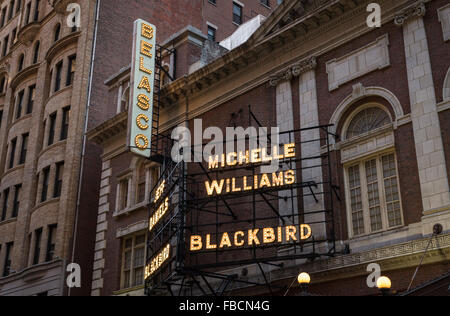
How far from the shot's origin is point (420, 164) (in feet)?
63.3

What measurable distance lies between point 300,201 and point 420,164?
200 inches

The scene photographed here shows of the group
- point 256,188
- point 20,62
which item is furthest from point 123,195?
point 20,62

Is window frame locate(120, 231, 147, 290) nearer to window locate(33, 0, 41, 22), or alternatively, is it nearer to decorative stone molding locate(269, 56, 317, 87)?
decorative stone molding locate(269, 56, 317, 87)

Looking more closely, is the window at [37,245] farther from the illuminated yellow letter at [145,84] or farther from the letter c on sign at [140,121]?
the illuminated yellow letter at [145,84]

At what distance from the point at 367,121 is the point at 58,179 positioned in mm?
20794

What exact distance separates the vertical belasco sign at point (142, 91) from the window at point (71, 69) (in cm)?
957

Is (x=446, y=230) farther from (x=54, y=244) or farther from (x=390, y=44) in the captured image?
(x=54, y=244)

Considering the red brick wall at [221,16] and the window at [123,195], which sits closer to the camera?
the window at [123,195]

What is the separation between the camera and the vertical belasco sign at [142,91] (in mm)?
27906

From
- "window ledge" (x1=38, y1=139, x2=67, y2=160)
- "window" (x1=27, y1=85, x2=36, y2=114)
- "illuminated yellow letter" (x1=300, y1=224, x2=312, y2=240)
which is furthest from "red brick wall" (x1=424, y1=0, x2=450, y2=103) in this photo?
"window" (x1=27, y1=85, x2=36, y2=114)

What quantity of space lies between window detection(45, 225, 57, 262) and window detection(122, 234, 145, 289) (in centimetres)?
591

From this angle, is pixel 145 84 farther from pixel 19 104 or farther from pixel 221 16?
pixel 221 16

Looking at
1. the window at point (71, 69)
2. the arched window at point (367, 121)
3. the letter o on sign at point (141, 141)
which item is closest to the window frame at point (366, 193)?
the arched window at point (367, 121)
